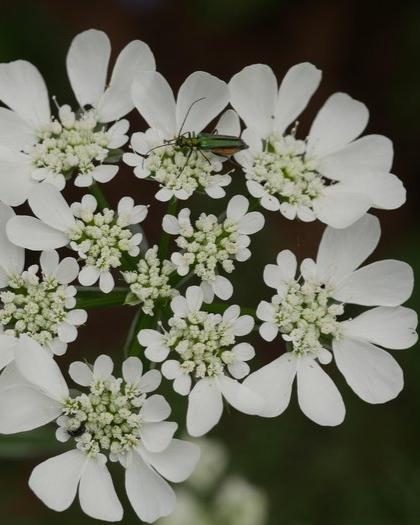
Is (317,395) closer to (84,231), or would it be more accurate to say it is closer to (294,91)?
(84,231)

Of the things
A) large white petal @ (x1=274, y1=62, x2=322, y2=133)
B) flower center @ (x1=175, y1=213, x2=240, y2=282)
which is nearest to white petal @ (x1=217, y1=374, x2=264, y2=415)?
flower center @ (x1=175, y1=213, x2=240, y2=282)

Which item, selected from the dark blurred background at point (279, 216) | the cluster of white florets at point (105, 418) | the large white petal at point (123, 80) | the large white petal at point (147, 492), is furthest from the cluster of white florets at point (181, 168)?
the dark blurred background at point (279, 216)

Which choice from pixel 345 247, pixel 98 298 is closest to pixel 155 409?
pixel 98 298

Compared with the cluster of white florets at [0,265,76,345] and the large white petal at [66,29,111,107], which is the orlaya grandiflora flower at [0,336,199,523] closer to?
the cluster of white florets at [0,265,76,345]

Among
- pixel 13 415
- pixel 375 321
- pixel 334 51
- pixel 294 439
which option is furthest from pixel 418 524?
pixel 334 51

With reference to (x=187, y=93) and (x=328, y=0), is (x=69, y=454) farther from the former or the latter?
(x=328, y=0)

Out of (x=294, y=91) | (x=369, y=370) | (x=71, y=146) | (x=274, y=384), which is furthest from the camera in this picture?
(x=294, y=91)

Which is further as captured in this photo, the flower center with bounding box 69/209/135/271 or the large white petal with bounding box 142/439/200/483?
the flower center with bounding box 69/209/135/271
